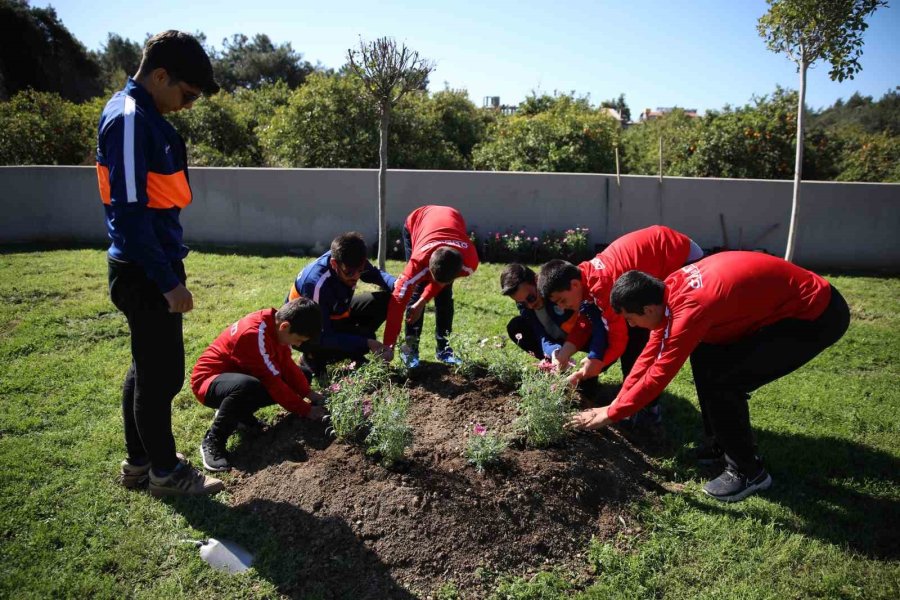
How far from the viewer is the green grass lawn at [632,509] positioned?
2.75 metres

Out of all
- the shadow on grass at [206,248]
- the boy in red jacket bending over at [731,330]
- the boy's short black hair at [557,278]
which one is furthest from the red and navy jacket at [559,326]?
the shadow on grass at [206,248]

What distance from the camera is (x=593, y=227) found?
934cm

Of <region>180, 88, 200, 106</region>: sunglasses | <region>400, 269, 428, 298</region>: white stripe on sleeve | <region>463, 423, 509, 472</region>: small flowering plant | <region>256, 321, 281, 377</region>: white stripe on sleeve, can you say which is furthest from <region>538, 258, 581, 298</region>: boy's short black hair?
<region>180, 88, 200, 106</region>: sunglasses

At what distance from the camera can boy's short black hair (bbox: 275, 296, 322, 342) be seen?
3594 mm

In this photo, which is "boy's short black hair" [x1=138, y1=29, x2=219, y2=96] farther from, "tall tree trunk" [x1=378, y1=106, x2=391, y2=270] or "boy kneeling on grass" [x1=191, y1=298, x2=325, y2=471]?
"tall tree trunk" [x1=378, y1=106, x2=391, y2=270]

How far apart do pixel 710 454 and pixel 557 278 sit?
1540 millimetres

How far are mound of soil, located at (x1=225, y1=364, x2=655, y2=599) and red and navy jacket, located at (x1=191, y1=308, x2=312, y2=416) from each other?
27cm

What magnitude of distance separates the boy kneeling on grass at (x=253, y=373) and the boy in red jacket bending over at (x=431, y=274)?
0.80 meters

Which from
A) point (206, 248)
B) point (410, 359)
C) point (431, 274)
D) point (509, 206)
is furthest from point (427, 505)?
point (206, 248)

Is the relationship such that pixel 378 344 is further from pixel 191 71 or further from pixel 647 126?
pixel 647 126

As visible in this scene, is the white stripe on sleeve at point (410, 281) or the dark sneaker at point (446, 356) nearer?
the white stripe on sleeve at point (410, 281)

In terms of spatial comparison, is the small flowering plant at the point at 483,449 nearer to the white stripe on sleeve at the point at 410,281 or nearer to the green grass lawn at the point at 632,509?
the green grass lawn at the point at 632,509

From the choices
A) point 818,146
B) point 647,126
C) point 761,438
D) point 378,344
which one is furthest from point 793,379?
point 647,126

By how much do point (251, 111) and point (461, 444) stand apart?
13.4 meters
